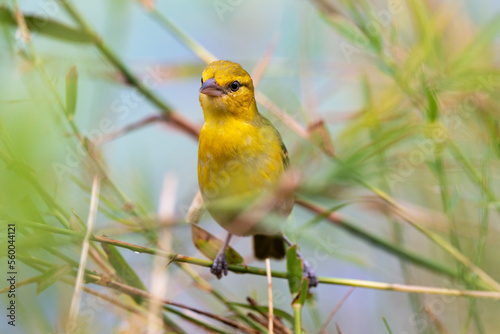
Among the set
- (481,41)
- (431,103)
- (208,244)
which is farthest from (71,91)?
(481,41)

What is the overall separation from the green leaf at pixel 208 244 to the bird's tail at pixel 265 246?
101cm

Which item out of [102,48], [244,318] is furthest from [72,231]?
[102,48]

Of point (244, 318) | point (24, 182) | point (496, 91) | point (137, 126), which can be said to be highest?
point (496, 91)

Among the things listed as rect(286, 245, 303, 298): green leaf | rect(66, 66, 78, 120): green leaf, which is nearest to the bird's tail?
rect(286, 245, 303, 298): green leaf

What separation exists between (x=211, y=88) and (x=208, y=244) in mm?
641

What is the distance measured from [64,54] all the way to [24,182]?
3.51 feet

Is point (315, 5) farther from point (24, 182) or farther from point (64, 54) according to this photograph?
point (24, 182)

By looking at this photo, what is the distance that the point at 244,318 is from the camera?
166 centimetres

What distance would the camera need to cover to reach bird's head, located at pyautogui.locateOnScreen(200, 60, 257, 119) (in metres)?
2.18

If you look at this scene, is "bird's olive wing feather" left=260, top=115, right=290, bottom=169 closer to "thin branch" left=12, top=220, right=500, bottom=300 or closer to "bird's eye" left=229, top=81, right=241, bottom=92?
"bird's eye" left=229, top=81, right=241, bottom=92

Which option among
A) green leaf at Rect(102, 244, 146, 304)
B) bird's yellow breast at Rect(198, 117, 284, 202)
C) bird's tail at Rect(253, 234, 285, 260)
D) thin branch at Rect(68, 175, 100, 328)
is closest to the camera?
thin branch at Rect(68, 175, 100, 328)

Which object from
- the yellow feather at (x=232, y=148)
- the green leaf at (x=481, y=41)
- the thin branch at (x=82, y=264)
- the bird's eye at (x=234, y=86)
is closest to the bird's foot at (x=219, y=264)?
the yellow feather at (x=232, y=148)

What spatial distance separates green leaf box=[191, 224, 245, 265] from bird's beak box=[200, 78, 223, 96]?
0.57 metres

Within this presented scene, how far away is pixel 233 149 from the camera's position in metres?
2.30
